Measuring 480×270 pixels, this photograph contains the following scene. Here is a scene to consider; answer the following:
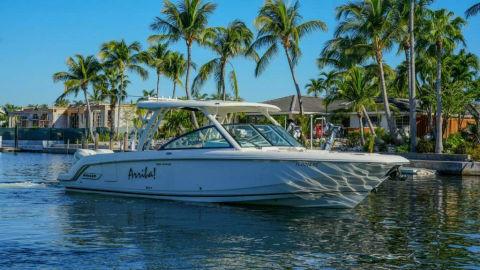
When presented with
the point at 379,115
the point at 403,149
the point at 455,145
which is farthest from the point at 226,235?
the point at 379,115

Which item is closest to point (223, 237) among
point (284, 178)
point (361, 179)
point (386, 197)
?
point (284, 178)

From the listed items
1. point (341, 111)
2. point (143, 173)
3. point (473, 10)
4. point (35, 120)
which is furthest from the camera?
point (35, 120)

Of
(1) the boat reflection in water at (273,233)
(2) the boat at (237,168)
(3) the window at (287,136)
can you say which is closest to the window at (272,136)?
(2) the boat at (237,168)

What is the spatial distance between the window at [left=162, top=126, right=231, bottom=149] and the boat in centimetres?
2

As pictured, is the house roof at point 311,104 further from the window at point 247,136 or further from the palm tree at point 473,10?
the window at point 247,136

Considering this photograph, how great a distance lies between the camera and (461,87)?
37.4 metres

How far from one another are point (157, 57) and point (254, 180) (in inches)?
1960

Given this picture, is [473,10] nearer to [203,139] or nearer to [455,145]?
[455,145]

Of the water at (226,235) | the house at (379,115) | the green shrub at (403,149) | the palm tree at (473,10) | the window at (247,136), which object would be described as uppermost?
the palm tree at (473,10)

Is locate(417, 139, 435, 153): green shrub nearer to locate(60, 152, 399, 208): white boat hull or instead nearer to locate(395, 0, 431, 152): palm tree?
locate(395, 0, 431, 152): palm tree

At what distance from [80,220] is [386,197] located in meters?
9.09

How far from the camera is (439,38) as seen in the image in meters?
33.1

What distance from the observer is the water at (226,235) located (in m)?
8.93

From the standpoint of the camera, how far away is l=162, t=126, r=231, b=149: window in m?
14.1
